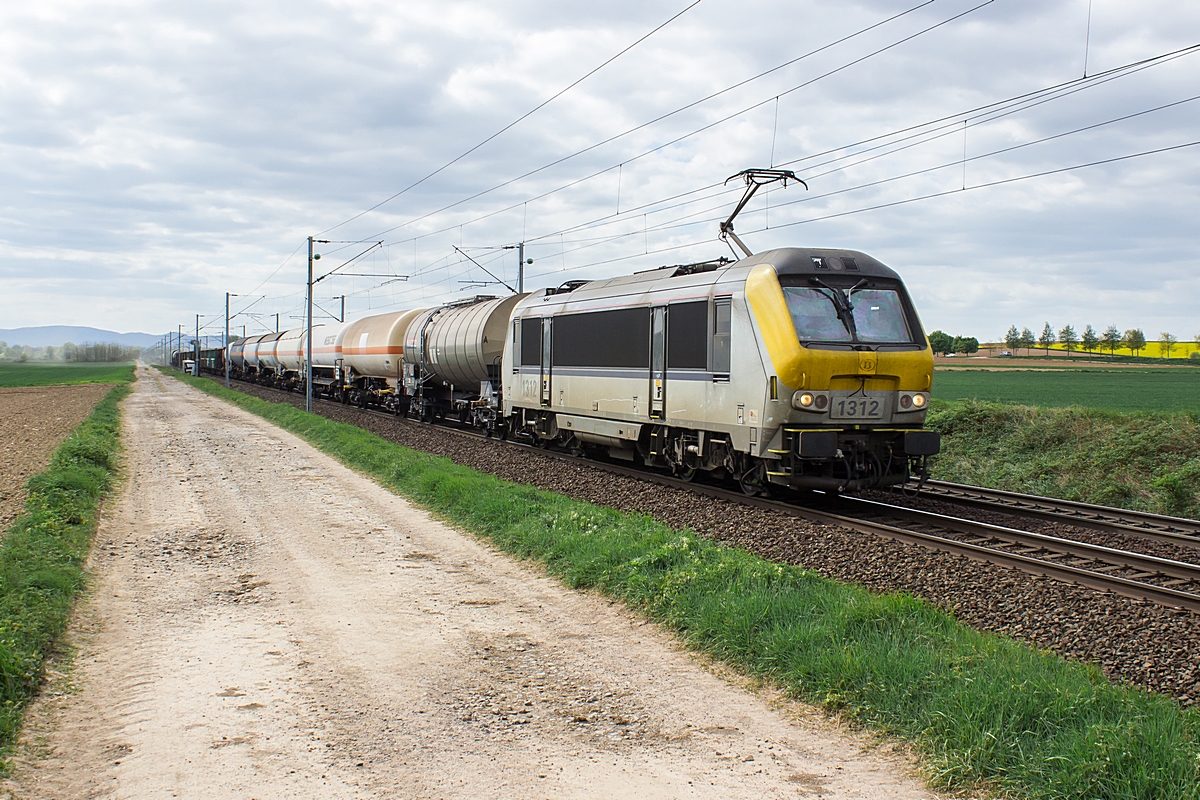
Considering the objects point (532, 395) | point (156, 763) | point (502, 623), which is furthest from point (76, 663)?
point (532, 395)

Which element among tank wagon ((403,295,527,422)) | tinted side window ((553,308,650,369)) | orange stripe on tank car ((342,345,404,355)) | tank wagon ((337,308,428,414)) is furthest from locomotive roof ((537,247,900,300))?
orange stripe on tank car ((342,345,404,355))

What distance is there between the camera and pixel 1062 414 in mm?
17859

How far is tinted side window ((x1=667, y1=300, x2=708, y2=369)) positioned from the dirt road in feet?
16.3

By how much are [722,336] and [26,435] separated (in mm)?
22459

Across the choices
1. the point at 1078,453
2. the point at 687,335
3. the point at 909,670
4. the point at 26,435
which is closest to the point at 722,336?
the point at 687,335

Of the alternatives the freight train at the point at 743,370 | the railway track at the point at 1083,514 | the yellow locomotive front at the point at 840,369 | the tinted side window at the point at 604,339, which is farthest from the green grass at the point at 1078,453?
the tinted side window at the point at 604,339

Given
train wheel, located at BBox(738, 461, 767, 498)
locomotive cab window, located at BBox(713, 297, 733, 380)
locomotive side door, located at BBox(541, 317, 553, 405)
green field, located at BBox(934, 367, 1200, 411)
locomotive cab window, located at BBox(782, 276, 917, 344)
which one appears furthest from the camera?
green field, located at BBox(934, 367, 1200, 411)

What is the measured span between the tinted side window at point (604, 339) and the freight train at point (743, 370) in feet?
0.11

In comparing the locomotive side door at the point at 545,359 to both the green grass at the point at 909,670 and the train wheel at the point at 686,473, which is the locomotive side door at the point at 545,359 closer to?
the train wheel at the point at 686,473

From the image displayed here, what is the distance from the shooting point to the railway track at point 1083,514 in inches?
412

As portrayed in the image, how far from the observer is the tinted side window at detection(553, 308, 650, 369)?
14469 mm

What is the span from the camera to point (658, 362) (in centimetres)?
1398

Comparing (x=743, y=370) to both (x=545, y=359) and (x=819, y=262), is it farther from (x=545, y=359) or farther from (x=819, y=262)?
(x=545, y=359)

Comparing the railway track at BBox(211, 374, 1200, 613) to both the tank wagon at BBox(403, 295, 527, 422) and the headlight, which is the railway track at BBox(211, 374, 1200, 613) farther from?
the tank wagon at BBox(403, 295, 527, 422)
